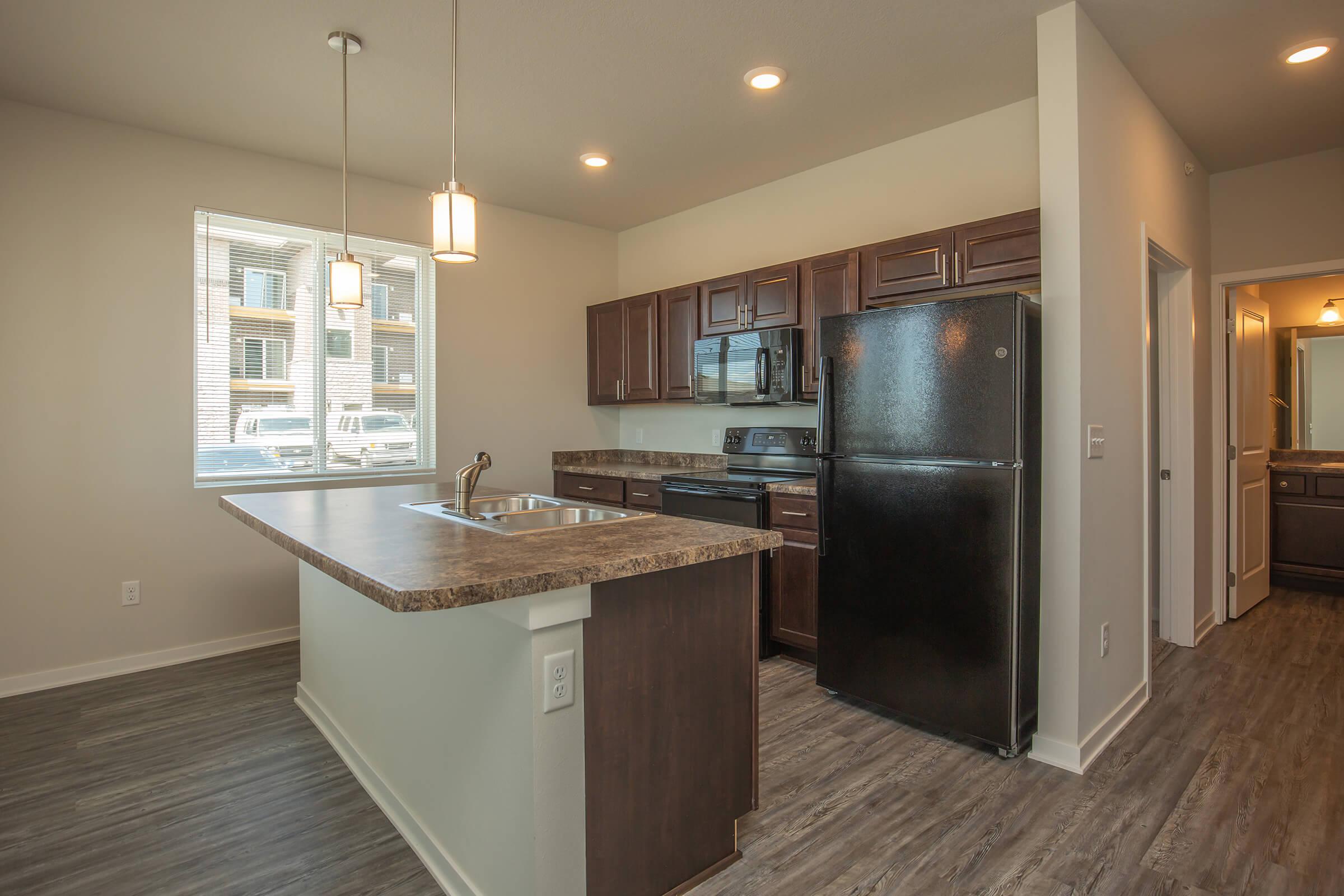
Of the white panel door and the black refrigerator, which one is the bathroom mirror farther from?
the black refrigerator

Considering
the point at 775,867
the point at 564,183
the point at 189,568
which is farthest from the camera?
the point at 564,183

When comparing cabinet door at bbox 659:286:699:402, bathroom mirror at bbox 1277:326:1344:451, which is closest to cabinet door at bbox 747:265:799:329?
cabinet door at bbox 659:286:699:402

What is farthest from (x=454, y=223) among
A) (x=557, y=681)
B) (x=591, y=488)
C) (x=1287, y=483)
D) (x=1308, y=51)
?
(x=1287, y=483)

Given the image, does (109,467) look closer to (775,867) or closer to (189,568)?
(189,568)

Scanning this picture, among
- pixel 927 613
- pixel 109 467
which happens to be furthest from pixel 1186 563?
pixel 109 467

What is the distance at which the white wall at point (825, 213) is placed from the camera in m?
3.15

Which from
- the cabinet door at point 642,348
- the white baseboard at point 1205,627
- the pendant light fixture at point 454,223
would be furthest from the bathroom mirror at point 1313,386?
the pendant light fixture at point 454,223

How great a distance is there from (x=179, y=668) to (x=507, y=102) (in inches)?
122

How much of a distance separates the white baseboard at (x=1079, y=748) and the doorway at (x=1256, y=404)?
1.97 m

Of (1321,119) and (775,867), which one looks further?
(1321,119)

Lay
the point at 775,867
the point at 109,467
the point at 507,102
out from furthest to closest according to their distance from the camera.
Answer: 1. the point at 109,467
2. the point at 507,102
3. the point at 775,867

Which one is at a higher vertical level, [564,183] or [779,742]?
[564,183]

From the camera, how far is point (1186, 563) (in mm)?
3621

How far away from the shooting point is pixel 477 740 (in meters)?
1.62
